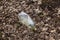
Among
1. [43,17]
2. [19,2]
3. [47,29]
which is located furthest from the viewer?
[19,2]

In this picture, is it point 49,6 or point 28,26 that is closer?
point 28,26

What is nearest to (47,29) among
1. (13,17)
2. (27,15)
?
(27,15)

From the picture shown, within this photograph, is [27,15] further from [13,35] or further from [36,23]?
[13,35]

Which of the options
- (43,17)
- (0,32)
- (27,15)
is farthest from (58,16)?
(0,32)

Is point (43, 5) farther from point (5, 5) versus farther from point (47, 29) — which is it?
point (5, 5)

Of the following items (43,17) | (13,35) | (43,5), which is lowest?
(13,35)

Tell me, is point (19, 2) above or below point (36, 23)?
above

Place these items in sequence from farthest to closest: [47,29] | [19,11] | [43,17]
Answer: [19,11] < [43,17] < [47,29]
